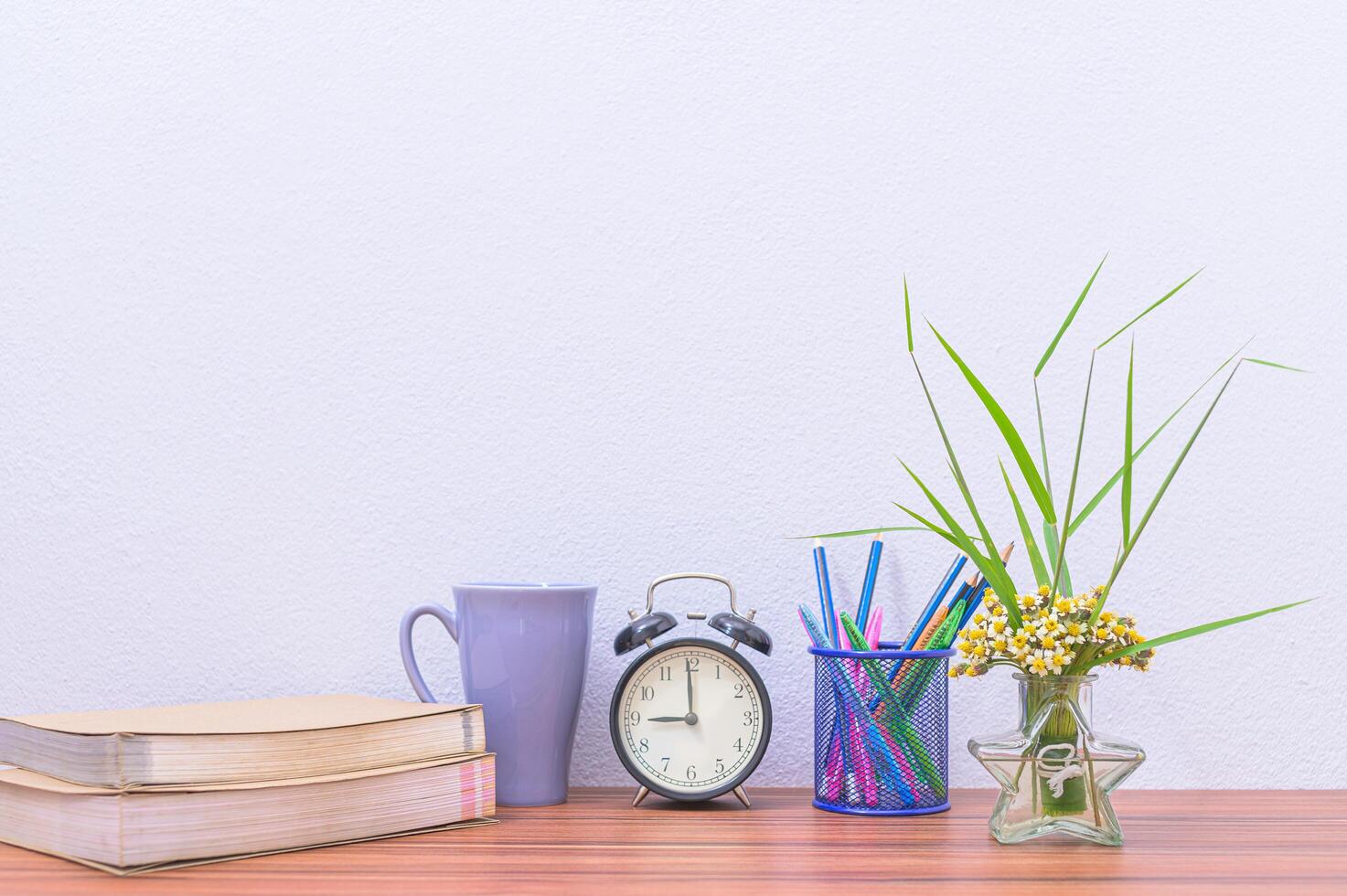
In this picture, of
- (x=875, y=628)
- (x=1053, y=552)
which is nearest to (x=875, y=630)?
(x=875, y=628)

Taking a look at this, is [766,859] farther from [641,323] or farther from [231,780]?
[641,323]

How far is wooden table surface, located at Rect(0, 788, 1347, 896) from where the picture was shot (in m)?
0.66

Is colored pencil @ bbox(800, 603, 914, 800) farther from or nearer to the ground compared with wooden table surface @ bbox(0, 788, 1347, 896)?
farther from the ground

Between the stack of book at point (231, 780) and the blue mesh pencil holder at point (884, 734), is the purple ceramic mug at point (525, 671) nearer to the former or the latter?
the stack of book at point (231, 780)

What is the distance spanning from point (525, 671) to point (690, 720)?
0.14m

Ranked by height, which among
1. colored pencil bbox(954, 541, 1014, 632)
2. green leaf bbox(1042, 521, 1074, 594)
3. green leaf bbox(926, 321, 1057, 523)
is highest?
green leaf bbox(926, 321, 1057, 523)

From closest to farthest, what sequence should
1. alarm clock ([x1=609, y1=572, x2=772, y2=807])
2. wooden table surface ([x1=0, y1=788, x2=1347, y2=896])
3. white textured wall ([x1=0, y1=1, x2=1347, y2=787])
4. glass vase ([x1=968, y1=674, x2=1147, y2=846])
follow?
wooden table surface ([x1=0, y1=788, x2=1347, y2=896]), glass vase ([x1=968, y1=674, x2=1147, y2=846]), alarm clock ([x1=609, y1=572, x2=772, y2=807]), white textured wall ([x1=0, y1=1, x2=1347, y2=787])

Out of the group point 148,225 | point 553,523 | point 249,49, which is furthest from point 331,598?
point 249,49

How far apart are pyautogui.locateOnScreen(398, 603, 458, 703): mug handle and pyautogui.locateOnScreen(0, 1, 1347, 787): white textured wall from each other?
8 centimetres

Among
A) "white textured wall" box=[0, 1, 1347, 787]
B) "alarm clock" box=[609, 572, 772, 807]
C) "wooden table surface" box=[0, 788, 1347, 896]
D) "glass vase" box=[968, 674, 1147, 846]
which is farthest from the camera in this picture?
"white textured wall" box=[0, 1, 1347, 787]

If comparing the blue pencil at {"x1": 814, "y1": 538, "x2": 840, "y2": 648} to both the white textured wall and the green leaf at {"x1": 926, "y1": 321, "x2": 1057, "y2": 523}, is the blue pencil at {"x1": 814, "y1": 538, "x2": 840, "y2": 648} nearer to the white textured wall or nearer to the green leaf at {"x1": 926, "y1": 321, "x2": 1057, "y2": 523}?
the white textured wall

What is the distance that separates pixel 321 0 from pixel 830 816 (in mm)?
848

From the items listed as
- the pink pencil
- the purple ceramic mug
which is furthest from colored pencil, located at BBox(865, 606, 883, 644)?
the purple ceramic mug

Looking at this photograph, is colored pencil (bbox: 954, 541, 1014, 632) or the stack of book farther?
colored pencil (bbox: 954, 541, 1014, 632)
